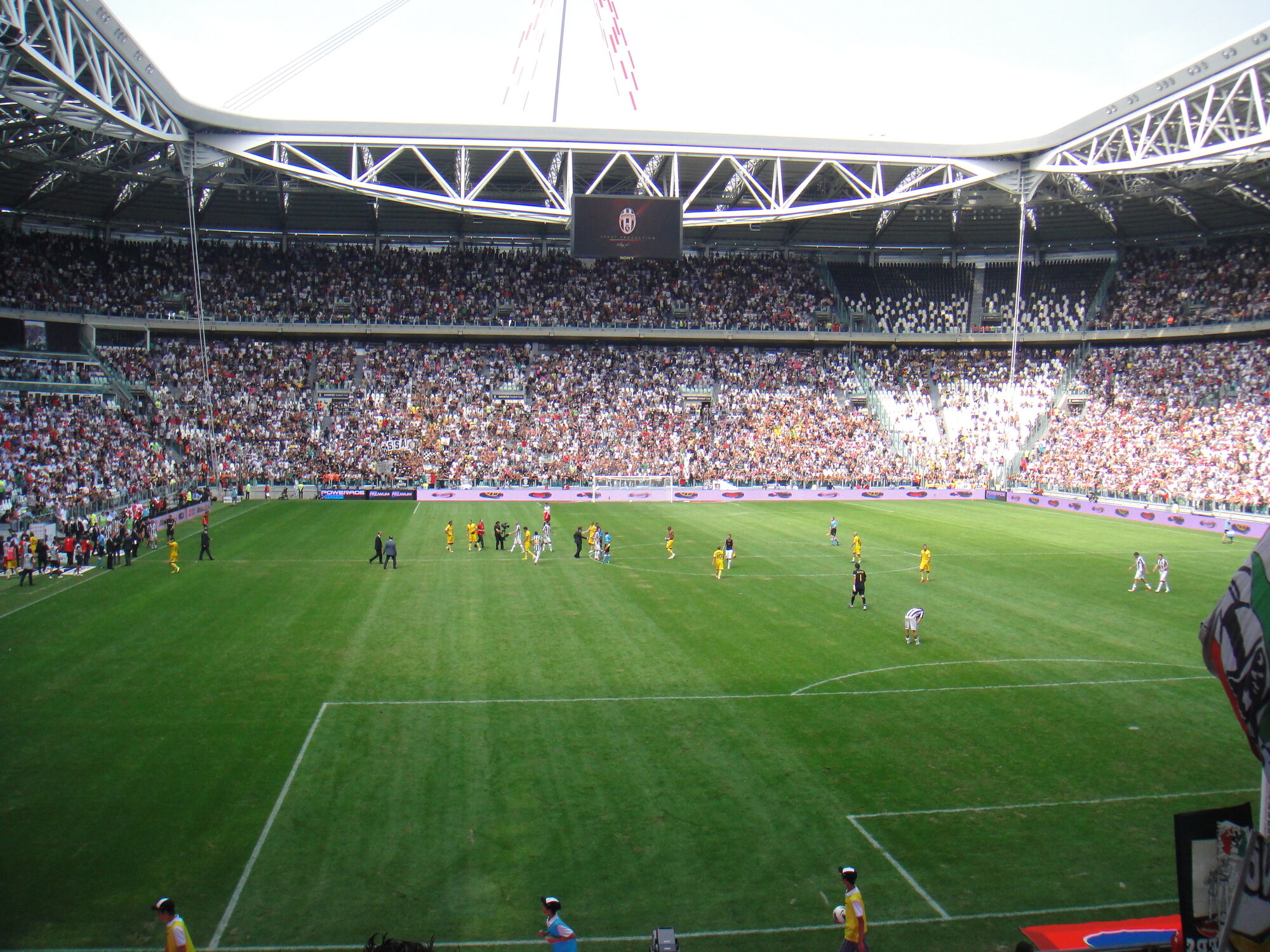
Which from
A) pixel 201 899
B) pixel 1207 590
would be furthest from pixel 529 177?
pixel 201 899

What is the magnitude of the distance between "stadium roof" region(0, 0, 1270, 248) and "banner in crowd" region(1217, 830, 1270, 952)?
1265 inches

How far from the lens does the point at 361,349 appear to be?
203ft

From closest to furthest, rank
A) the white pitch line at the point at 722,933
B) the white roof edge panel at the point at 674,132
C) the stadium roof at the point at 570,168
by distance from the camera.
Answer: the white pitch line at the point at 722,933 < the stadium roof at the point at 570,168 < the white roof edge panel at the point at 674,132

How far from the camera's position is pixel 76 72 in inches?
1224

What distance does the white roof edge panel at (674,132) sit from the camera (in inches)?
1446

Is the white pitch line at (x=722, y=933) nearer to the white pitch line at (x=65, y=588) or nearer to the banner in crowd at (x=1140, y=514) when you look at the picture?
the white pitch line at (x=65, y=588)

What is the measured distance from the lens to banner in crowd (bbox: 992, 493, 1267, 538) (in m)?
40.4

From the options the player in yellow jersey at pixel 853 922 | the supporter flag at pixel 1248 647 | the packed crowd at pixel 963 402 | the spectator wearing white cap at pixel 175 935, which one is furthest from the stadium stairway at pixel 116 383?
the supporter flag at pixel 1248 647

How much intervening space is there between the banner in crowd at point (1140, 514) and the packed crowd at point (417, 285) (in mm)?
21344

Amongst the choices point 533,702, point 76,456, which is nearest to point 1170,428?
point 533,702

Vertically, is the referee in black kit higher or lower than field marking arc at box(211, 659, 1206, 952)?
higher

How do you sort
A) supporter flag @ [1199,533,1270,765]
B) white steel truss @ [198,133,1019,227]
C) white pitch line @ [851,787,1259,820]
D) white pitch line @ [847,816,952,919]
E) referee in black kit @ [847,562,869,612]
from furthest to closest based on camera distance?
white steel truss @ [198,133,1019,227] → referee in black kit @ [847,562,869,612] → white pitch line @ [851,787,1259,820] → white pitch line @ [847,816,952,919] → supporter flag @ [1199,533,1270,765]

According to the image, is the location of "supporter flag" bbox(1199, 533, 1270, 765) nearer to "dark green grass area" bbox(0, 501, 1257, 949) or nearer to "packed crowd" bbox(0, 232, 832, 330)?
"dark green grass area" bbox(0, 501, 1257, 949)

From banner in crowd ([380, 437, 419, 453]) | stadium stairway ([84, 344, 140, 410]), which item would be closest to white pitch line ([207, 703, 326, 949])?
banner in crowd ([380, 437, 419, 453])
